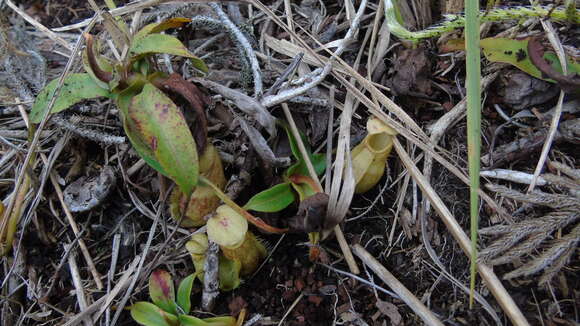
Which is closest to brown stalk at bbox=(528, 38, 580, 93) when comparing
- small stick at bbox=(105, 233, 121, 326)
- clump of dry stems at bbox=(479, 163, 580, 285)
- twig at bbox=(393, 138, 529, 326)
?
clump of dry stems at bbox=(479, 163, 580, 285)

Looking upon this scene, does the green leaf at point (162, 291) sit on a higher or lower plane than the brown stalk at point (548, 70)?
lower

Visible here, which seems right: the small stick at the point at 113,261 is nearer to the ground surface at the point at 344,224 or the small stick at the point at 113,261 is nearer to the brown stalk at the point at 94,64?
the ground surface at the point at 344,224

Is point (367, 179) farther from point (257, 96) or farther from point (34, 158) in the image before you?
point (34, 158)

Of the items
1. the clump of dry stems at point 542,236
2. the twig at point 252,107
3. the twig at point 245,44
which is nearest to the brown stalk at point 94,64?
the twig at point 252,107

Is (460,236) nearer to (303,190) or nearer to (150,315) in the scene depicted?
(303,190)

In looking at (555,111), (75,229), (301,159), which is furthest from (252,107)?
(555,111)

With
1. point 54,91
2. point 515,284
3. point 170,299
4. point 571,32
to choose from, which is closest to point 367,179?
point 515,284
